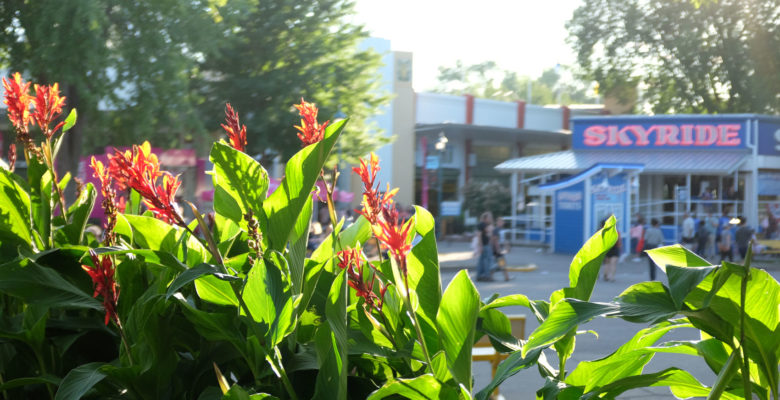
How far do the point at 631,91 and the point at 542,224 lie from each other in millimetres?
10138

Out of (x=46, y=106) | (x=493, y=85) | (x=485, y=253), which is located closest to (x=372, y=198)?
(x=46, y=106)

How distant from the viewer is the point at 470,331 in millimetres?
1097

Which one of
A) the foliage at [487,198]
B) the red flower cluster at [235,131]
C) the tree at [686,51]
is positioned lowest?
the foliage at [487,198]

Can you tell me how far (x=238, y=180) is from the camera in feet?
3.84

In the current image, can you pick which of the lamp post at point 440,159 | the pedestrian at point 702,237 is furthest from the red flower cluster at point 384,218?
the lamp post at point 440,159

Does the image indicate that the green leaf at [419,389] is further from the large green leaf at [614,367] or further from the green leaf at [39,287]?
the green leaf at [39,287]

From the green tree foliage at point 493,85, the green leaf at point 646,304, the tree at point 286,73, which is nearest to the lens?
the green leaf at point 646,304

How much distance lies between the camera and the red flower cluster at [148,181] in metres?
1.12

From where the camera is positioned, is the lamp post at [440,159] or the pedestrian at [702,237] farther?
the lamp post at [440,159]

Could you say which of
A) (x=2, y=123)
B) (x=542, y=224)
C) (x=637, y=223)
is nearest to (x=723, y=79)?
(x=542, y=224)

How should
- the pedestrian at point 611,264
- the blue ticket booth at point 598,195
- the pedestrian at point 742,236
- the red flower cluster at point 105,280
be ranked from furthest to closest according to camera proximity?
the blue ticket booth at point 598,195
the pedestrian at point 742,236
the pedestrian at point 611,264
the red flower cluster at point 105,280

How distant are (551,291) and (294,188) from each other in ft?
49.7

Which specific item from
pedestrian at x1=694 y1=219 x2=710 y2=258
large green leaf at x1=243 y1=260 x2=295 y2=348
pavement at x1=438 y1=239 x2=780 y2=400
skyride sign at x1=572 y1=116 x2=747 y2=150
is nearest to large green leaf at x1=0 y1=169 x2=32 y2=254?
large green leaf at x1=243 y1=260 x2=295 y2=348

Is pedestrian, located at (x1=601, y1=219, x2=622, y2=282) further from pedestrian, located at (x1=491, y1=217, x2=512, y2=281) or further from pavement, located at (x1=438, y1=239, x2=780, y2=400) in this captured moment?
pedestrian, located at (x1=491, y1=217, x2=512, y2=281)
